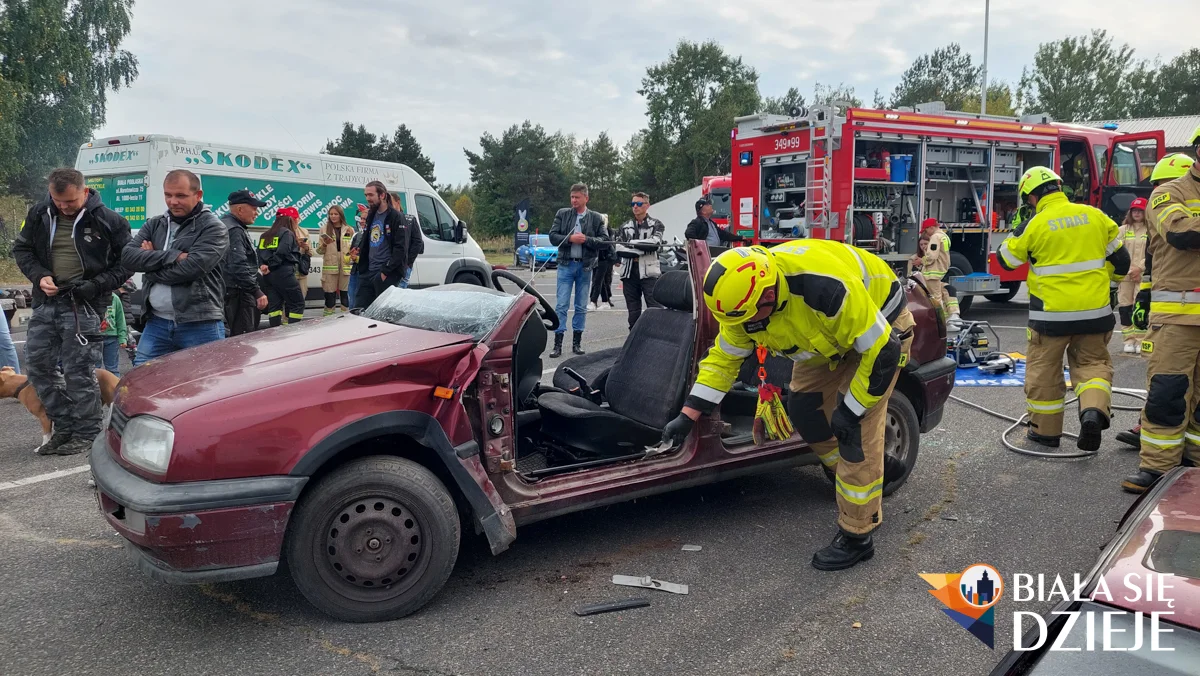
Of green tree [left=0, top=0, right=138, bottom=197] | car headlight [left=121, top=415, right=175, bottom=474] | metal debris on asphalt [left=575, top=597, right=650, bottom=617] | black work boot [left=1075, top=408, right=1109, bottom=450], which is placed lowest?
metal debris on asphalt [left=575, top=597, right=650, bottom=617]

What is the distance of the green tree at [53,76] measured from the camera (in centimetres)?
2294

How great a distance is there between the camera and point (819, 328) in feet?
11.3

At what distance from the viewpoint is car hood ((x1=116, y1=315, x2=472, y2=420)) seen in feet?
9.64

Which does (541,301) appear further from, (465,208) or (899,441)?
(465,208)

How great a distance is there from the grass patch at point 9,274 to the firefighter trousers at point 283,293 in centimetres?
1333

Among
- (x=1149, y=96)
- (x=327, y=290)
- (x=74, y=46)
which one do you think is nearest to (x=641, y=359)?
(x=327, y=290)

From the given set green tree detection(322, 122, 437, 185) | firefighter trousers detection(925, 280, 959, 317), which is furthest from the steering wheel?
green tree detection(322, 122, 437, 185)

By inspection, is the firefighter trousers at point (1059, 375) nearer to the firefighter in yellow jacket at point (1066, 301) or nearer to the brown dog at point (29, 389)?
the firefighter in yellow jacket at point (1066, 301)

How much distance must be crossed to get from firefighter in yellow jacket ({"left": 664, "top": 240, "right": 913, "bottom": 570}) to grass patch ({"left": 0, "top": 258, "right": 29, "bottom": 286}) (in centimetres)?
2028

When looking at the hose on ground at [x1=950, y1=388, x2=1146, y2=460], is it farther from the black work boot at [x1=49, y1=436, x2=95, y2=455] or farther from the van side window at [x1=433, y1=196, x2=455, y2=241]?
the van side window at [x1=433, y1=196, x2=455, y2=241]

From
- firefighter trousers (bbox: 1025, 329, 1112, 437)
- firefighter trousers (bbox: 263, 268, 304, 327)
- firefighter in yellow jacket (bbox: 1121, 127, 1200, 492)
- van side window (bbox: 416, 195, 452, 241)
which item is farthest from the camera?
van side window (bbox: 416, 195, 452, 241)

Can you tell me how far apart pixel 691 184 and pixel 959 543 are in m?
58.0

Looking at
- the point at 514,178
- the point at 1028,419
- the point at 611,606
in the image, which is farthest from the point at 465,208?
the point at 611,606

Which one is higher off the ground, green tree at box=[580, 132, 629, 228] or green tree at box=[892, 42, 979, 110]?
green tree at box=[892, 42, 979, 110]
